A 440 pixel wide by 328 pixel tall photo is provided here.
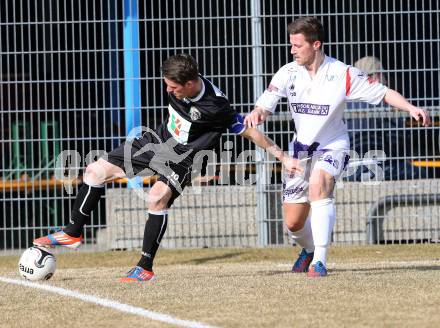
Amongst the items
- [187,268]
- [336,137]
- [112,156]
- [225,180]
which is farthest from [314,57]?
[225,180]

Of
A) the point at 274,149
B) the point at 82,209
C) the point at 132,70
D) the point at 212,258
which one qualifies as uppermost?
the point at 132,70

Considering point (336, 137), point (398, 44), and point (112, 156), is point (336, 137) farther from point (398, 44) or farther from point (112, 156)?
point (398, 44)

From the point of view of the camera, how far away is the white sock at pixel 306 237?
898 cm

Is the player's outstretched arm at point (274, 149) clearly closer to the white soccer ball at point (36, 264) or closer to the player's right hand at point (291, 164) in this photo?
the player's right hand at point (291, 164)

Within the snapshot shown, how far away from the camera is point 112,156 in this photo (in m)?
8.47

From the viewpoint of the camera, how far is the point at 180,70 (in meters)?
8.00

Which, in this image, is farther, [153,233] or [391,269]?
[391,269]

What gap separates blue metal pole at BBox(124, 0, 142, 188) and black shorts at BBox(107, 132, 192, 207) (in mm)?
3295

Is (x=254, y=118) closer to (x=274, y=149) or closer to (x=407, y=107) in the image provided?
(x=274, y=149)

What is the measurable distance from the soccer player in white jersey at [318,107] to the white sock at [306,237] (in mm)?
294

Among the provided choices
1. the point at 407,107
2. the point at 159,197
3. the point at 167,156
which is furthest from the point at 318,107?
the point at 159,197

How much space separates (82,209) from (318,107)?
6.42 feet

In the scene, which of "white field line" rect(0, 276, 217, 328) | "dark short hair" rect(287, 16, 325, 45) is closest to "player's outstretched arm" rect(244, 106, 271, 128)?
"dark short hair" rect(287, 16, 325, 45)

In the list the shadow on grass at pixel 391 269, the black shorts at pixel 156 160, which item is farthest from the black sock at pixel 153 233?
the shadow on grass at pixel 391 269
